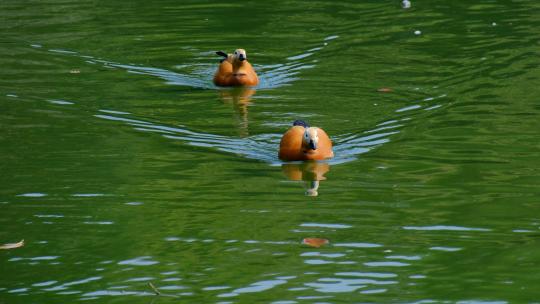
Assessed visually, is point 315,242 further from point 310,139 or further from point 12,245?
point 310,139

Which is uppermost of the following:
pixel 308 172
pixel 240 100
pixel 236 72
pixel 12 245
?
pixel 236 72

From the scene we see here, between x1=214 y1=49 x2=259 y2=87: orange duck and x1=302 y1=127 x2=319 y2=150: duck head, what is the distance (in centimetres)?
426

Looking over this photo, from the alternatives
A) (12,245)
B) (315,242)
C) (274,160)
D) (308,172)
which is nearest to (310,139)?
(308,172)

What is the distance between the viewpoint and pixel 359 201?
10.8m

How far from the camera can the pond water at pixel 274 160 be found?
8.95 meters

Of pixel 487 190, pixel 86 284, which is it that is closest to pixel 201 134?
pixel 487 190

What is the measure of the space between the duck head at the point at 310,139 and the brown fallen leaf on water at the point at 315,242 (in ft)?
8.66

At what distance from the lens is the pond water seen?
8945mm

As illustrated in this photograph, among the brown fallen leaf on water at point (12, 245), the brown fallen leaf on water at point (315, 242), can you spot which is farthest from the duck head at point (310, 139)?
the brown fallen leaf on water at point (12, 245)

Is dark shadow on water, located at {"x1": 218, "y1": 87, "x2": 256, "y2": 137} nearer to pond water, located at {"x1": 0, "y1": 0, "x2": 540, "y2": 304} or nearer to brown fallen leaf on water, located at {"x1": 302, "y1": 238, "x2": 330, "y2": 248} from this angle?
pond water, located at {"x1": 0, "y1": 0, "x2": 540, "y2": 304}

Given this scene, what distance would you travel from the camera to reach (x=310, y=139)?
12.2 m

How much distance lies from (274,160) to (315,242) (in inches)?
122

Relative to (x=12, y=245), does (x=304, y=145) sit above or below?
above

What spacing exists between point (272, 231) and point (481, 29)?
10044 millimetres
